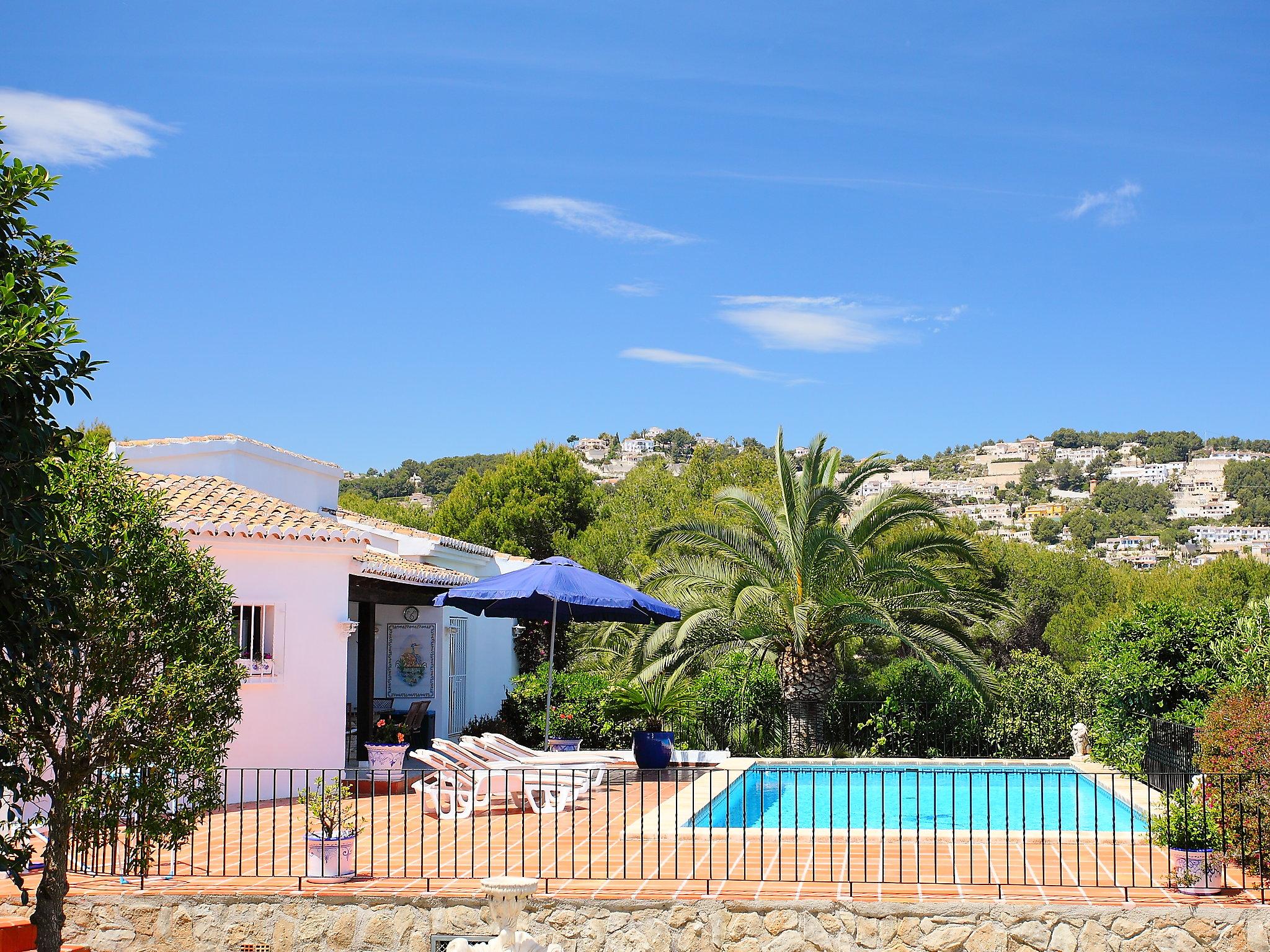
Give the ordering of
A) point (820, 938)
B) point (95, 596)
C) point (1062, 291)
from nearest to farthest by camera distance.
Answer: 1. point (95, 596)
2. point (820, 938)
3. point (1062, 291)

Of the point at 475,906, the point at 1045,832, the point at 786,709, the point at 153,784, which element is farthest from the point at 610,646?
the point at 153,784

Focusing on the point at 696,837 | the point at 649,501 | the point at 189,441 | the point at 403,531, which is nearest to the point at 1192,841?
the point at 696,837

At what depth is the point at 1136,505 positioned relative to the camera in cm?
11956

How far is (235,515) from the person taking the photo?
1453 cm

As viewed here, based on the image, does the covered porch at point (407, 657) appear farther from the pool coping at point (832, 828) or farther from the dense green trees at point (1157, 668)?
the dense green trees at point (1157, 668)

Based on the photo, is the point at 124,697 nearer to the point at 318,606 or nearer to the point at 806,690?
the point at 318,606

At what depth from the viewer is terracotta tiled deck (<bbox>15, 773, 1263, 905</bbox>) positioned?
8.65 metres

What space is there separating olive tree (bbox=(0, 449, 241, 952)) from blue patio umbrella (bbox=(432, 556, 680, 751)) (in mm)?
6576

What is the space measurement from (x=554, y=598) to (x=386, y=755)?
10.3 feet

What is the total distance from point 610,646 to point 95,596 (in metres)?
19.4

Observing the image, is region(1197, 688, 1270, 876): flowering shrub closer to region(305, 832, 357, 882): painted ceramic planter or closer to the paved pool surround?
the paved pool surround

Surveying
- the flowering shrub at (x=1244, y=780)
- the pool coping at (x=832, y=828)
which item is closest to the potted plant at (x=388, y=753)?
the pool coping at (x=832, y=828)

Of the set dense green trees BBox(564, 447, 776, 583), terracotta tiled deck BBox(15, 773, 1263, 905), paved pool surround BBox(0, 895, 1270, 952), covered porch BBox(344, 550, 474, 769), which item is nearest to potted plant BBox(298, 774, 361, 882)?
terracotta tiled deck BBox(15, 773, 1263, 905)

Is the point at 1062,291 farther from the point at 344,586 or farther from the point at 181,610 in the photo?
the point at 181,610
